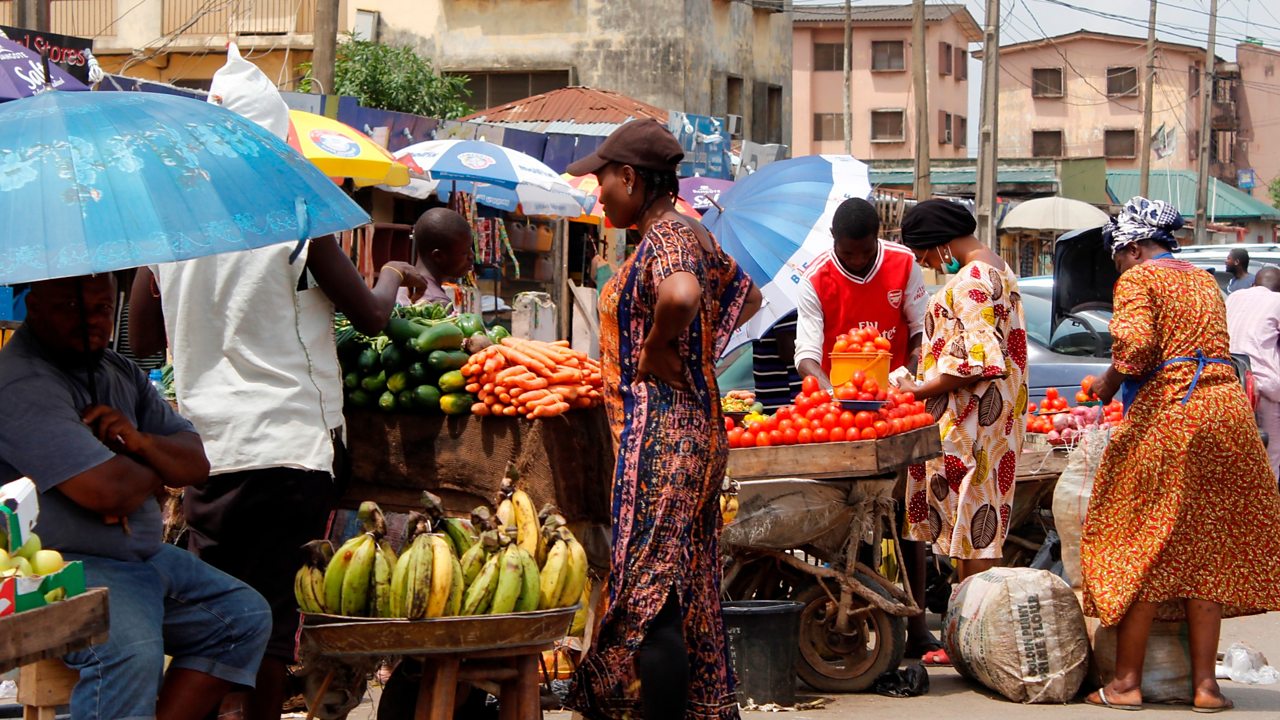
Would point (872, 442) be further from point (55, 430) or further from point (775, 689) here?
point (55, 430)

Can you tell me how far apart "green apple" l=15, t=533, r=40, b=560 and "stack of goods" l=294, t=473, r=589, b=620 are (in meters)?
1.01

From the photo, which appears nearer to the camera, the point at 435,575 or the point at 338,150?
the point at 435,575

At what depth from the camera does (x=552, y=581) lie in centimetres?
443

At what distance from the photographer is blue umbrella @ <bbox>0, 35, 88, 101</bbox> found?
1010 cm

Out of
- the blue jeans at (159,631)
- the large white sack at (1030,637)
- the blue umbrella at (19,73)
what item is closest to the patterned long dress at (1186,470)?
the large white sack at (1030,637)

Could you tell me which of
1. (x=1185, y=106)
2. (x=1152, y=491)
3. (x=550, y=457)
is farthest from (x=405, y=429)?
(x=1185, y=106)

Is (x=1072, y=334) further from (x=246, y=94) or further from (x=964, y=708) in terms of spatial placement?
(x=246, y=94)

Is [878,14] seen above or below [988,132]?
above

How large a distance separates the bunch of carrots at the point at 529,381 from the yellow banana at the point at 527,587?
32.7 inches

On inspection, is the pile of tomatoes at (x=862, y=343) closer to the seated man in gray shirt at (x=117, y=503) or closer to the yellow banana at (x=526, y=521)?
the yellow banana at (x=526, y=521)

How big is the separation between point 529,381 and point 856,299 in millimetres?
2537

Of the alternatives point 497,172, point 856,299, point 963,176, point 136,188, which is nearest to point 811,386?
point 856,299

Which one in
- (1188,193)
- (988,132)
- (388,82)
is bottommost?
(1188,193)

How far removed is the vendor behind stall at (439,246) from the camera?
6.38 meters
